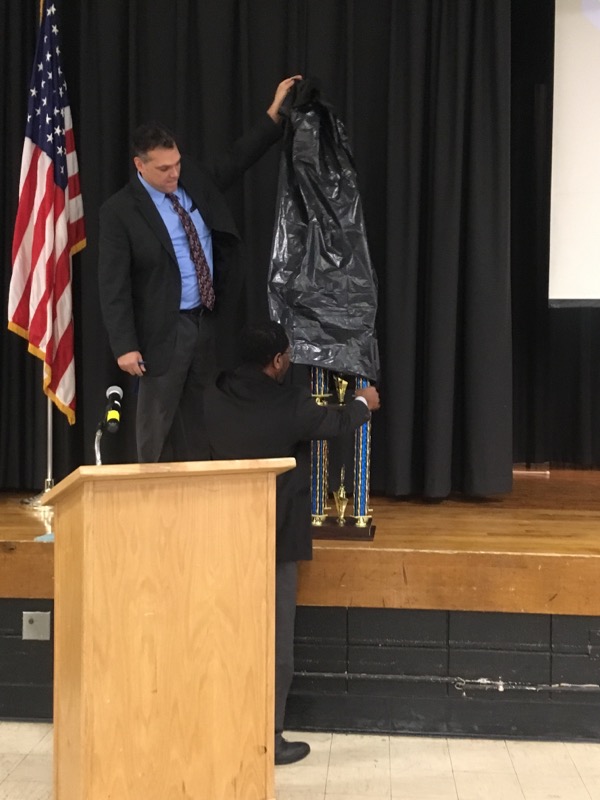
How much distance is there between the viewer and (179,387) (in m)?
2.94

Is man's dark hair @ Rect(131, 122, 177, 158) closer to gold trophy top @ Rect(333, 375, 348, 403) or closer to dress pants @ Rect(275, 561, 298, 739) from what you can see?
gold trophy top @ Rect(333, 375, 348, 403)

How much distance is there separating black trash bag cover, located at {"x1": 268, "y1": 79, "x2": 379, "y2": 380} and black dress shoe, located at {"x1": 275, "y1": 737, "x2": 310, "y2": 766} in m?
1.12

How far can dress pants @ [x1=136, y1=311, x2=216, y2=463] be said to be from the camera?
2906mm

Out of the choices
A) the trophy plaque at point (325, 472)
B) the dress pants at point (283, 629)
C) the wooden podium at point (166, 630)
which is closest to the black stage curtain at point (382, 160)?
the trophy plaque at point (325, 472)

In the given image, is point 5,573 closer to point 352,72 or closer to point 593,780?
point 593,780

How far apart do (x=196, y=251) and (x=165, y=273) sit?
0.12 meters

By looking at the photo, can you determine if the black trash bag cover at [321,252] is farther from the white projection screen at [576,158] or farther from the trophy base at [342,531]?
Answer: the white projection screen at [576,158]

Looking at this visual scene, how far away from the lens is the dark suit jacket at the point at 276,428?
86.8 inches

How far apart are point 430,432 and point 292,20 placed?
1797 mm

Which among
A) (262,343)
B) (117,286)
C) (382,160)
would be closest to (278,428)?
(262,343)

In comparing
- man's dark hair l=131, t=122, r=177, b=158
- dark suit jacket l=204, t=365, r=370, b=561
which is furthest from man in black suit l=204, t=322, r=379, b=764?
man's dark hair l=131, t=122, r=177, b=158

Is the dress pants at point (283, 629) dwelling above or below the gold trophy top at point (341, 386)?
below

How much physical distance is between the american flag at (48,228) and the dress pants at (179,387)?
0.63m

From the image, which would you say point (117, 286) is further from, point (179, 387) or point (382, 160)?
point (382, 160)
